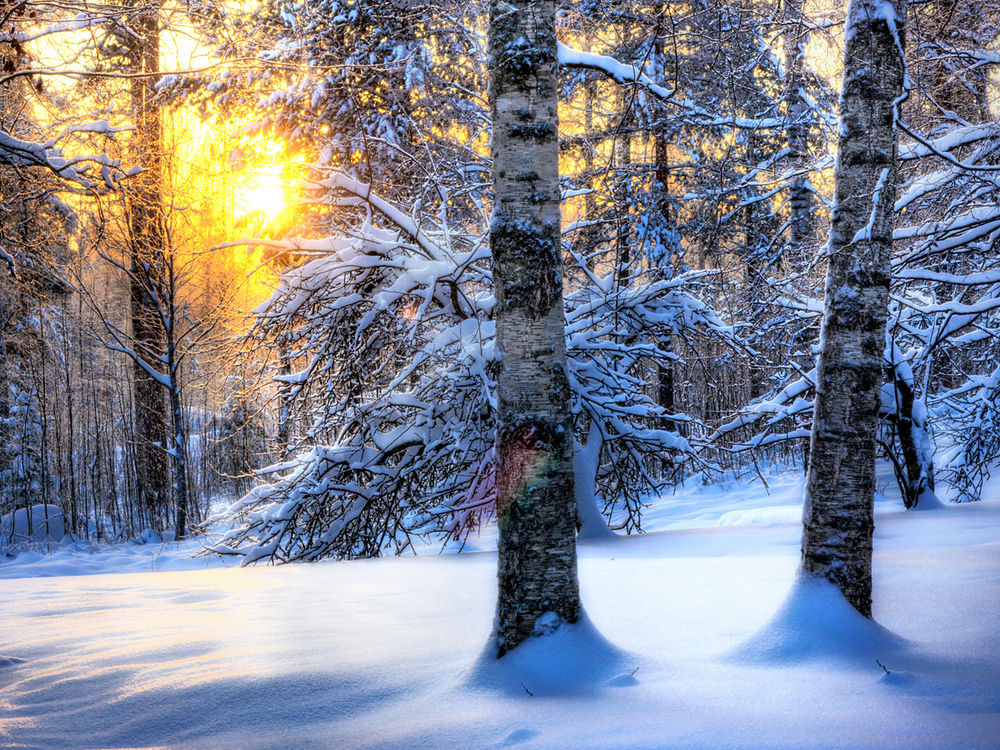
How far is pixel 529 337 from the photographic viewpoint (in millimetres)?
3080

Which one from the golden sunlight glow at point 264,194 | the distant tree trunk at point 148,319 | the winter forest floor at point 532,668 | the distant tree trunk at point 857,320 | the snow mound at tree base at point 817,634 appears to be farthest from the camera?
the distant tree trunk at point 148,319

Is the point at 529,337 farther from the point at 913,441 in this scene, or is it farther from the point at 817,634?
the point at 913,441

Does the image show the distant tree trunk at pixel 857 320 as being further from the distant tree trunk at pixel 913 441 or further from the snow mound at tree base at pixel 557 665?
the distant tree trunk at pixel 913 441

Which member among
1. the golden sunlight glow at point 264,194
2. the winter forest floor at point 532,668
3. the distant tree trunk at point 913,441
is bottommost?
the winter forest floor at point 532,668

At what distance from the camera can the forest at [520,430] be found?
2791 mm

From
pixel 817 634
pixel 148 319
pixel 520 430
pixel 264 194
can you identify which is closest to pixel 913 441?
pixel 817 634

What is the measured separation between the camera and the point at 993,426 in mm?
8141

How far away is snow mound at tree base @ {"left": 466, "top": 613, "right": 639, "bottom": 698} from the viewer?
2.79m

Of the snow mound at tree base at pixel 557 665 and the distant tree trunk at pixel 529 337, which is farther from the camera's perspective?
the distant tree trunk at pixel 529 337

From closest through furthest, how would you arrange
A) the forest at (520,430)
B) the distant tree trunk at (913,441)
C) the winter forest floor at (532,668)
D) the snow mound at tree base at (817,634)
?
the winter forest floor at (532,668) → the forest at (520,430) → the snow mound at tree base at (817,634) → the distant tree trunk at (913,441)

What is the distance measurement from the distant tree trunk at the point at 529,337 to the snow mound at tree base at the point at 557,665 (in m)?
0.05

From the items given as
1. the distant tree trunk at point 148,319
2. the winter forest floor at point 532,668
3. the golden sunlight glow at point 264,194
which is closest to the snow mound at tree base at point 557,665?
the winter forest floor at point 532,668

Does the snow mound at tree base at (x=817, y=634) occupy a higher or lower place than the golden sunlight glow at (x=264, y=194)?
lower

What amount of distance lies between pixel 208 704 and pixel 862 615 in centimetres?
274
